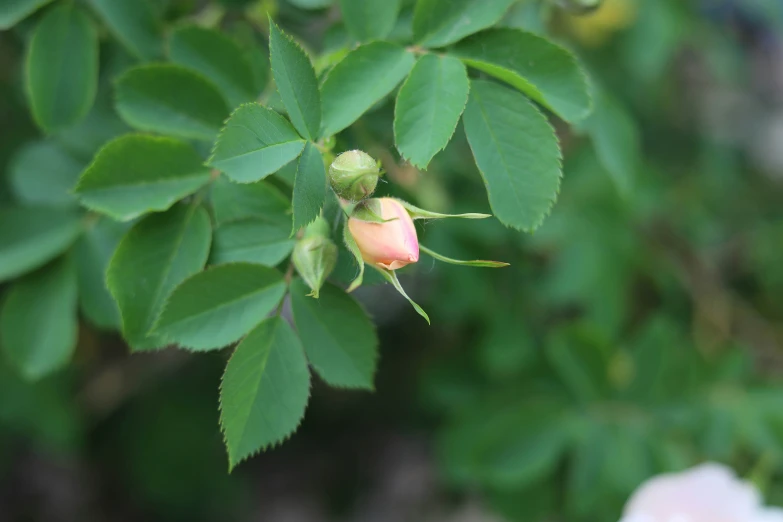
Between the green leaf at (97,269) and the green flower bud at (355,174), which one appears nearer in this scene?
the green flower bud at (355,174)

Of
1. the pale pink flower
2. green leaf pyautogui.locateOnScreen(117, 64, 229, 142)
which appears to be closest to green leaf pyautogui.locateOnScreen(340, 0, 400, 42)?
green leaf pyautogui.locateOnScreen(117, 64, 229, 142)

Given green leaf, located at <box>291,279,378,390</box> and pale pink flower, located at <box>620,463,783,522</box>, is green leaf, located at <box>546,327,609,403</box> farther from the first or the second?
green leaf, located at <box>291,279,378,390</box>

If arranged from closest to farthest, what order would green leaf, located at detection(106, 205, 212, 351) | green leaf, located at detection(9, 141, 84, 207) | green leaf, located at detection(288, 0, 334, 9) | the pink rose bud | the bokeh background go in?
the pink rose bud
green leaf, located at detection(106, 205, 212, 351)
green leaf, located at detection(288, 0, 334, 9)
green leaf, located at detection(9, 141, 84, 207)
the bokeh background

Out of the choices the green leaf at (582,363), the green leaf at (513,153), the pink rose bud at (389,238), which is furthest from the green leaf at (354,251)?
the green leaf at (582,363)

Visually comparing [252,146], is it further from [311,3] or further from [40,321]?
[40,321]

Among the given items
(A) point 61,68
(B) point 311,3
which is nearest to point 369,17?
(B) point 311,3

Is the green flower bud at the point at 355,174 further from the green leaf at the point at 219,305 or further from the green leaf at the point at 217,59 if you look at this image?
the green leaf at the point at 217,59

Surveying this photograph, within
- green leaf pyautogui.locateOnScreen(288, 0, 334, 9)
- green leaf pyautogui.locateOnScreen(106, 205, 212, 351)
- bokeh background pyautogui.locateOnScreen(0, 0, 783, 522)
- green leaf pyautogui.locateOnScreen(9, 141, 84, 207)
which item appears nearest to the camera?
green leaf pyautogui.locateOnScreen(106, 205, 212, 351)
